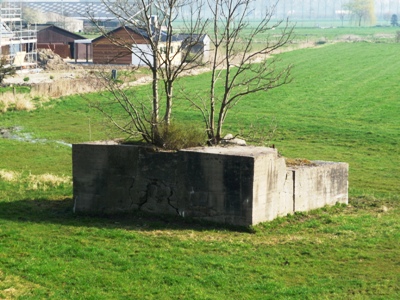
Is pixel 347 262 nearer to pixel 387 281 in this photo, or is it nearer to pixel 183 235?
pixel 387 281

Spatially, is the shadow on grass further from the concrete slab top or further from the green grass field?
the concrete slab top

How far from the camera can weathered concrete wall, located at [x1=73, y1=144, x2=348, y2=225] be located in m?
17.6

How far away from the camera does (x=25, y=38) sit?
7588 cm

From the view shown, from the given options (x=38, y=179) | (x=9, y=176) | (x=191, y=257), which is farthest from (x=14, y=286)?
(x=9, y=176)

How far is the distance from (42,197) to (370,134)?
19.6 meters

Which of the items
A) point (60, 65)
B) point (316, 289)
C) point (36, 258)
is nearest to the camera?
point (316, 289)

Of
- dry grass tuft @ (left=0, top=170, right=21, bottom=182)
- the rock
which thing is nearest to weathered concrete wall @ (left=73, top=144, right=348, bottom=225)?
the rock

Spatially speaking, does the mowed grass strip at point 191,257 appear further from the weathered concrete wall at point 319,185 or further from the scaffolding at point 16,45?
the scaffolding at point 16,45

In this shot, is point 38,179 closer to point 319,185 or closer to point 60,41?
point 319,185

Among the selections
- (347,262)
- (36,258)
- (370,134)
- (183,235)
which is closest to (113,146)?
(183,235)

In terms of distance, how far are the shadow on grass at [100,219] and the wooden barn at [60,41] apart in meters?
66.8

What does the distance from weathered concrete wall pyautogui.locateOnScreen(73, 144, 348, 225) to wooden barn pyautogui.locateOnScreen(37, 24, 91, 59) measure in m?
67.0

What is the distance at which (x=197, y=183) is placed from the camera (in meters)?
18.0

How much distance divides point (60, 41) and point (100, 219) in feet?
247
